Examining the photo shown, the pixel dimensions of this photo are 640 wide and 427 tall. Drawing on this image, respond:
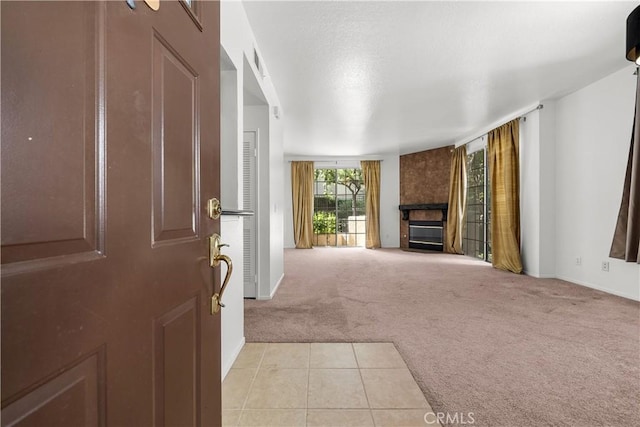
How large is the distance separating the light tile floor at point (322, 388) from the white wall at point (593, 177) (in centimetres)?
318

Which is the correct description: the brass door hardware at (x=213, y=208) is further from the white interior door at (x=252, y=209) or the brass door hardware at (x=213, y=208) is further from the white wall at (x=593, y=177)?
the white wall at (x=593, y=177)

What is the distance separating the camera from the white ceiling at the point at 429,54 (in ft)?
7.38

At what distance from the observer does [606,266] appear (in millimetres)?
3432

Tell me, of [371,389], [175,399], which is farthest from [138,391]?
[371,389]

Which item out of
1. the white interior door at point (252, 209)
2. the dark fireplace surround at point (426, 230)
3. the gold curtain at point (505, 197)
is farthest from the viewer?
the dark fireplace surround at point (426, 230)

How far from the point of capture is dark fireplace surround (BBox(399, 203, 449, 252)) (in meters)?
6.99

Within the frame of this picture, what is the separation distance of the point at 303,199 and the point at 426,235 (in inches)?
129

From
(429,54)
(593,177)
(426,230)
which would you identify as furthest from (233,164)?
(426,230)

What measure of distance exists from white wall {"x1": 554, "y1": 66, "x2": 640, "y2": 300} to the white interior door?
13.2ft

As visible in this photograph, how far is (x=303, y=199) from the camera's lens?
314 inches

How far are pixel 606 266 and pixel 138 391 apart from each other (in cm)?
468

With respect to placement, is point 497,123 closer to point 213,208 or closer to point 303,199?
point 303,199

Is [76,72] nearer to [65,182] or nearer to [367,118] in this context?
[65,182]

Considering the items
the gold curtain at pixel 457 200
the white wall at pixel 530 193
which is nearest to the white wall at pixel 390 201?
the gold curtain at pixel 457 200
